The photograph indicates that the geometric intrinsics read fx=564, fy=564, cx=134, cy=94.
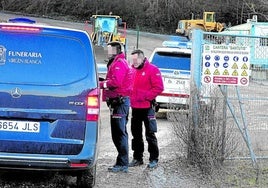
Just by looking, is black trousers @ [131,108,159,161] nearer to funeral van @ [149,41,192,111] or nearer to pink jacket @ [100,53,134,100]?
pink jacket @ [100,53,134,100]

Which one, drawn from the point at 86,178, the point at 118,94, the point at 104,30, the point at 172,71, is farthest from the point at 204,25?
the point at 86,178

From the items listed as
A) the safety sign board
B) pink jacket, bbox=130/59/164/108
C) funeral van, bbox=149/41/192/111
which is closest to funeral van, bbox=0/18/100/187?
pink jacket, bbox=130/59/164/108

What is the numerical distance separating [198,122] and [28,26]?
3.14m

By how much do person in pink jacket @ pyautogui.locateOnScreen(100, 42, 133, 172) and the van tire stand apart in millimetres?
1241

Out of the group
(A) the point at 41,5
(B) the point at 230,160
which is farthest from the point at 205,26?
(B) the point at 230,160

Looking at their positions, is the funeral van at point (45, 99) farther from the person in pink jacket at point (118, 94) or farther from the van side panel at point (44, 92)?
the person in pink jacket at point (118, 94)

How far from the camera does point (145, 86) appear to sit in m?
8.72

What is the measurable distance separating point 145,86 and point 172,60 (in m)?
6.91

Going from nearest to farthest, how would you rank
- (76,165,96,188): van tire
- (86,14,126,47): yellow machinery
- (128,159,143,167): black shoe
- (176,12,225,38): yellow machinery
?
(76,165,96,188): van tire → (128,159,143,167): black shoe → (86,14,126,47): yellow machinery → (176,12,225,38): yellow machinery

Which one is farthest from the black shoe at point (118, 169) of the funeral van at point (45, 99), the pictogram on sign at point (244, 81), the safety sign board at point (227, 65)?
the pictogram on sign at point (244, 81)

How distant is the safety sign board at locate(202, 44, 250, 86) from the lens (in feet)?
27.3

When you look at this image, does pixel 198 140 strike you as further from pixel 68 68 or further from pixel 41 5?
pixel 41 5

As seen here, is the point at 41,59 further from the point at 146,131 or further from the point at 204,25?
the point at 204,25

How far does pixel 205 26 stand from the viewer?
50906 mm
